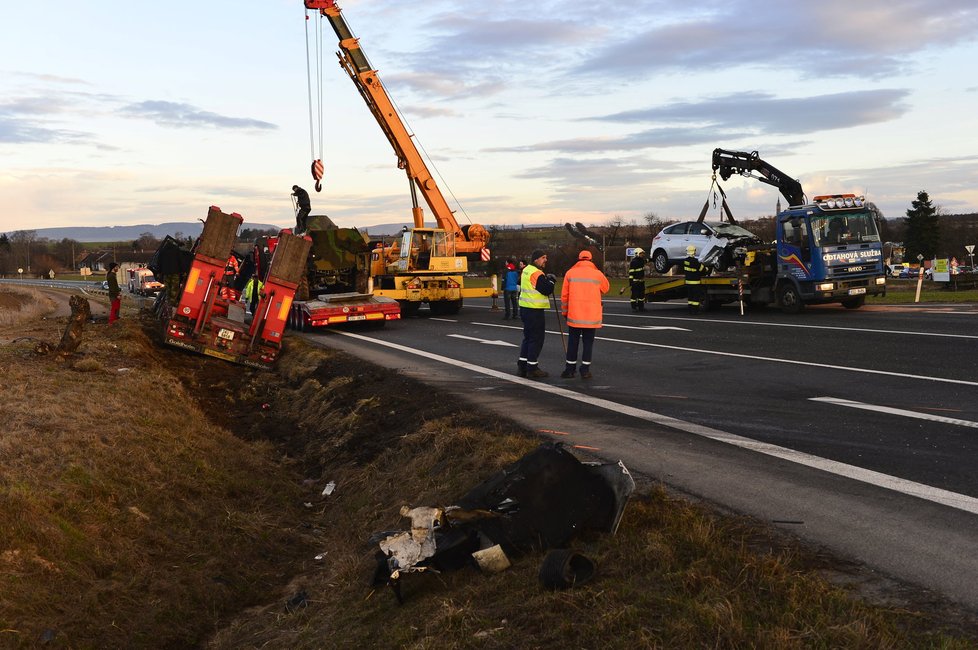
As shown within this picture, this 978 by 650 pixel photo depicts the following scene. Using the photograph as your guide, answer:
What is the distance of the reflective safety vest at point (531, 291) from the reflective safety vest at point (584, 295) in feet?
1.41

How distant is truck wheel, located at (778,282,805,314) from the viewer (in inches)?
861

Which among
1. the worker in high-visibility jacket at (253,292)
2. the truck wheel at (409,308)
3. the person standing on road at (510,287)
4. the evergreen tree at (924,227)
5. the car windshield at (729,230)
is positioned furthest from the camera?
the evergreen tree at (924,227)

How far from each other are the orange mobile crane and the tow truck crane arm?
8135 mm

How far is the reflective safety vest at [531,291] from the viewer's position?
11.9 m

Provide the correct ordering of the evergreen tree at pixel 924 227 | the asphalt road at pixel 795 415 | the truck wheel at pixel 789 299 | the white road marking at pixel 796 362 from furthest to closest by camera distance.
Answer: the evergreen tree at pixel 924 227 → the truck wheel at pixel 789 299 → the white road marking at pixel 796 362 → the asphalt road at pixel 795 415

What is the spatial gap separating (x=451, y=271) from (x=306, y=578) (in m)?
20.1

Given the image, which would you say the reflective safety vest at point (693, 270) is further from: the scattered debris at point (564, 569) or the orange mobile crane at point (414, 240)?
the scattered debris at point (564, 569)

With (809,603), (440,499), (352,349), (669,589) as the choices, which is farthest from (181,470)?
(352,349)

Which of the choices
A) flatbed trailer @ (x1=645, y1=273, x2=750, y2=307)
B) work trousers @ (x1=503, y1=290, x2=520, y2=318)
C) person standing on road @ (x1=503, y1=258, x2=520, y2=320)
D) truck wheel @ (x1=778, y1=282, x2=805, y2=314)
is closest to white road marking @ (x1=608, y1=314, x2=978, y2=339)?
flatbed trailer @ (x1=645, y1=273, x2=750, y2=307)

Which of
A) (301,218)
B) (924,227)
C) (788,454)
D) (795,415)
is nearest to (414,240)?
(301,218)

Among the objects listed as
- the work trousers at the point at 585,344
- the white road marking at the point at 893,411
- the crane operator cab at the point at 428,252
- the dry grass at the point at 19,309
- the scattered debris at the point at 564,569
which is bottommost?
the dry grass at the point at 19,309

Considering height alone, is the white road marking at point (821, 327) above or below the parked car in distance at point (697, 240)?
below

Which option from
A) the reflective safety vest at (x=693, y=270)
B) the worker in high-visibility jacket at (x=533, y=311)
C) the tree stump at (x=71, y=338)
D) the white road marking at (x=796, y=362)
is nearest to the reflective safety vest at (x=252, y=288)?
the tree stump at (x=71, y=338)

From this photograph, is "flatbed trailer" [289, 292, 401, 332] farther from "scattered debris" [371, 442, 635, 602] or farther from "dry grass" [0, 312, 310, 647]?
"scattered debris" [371, 442, 635, 602]
